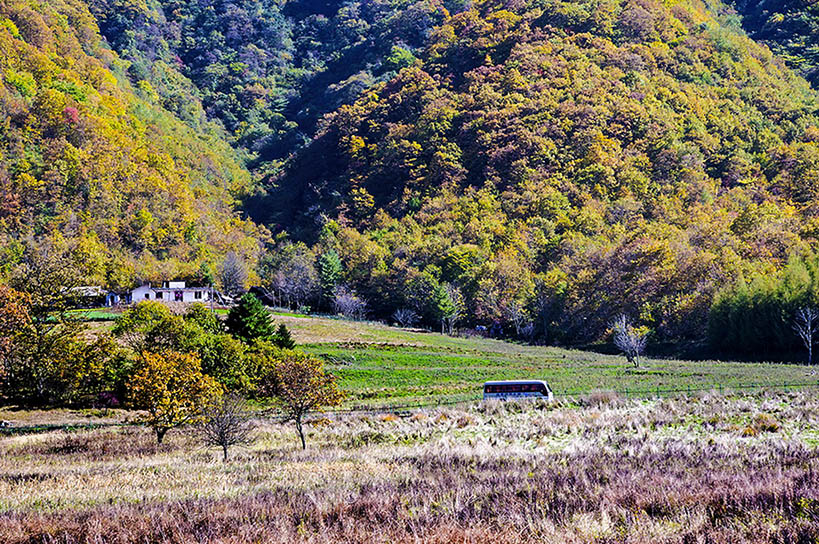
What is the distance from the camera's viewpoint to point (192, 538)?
8.68m

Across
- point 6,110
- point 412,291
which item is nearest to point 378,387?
point 412,291

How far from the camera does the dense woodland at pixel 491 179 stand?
310 ft

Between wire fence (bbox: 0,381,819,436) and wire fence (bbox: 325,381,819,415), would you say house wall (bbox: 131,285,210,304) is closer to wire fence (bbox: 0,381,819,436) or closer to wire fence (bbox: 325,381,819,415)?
wire fence (bbox: 0,381,819,436)

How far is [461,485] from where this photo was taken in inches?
504

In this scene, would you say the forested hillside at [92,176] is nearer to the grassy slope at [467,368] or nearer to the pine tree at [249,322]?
the grassy slope at [467,368]

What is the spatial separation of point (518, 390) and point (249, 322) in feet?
83.4

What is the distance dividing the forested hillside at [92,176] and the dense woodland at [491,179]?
0.46 meters

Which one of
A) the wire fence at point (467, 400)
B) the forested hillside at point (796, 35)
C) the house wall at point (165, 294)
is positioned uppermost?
the forested hillside at point (796, 35)

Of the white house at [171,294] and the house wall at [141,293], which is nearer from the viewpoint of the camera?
the house wall at [141,293]

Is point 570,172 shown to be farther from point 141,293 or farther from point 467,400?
point 467,400

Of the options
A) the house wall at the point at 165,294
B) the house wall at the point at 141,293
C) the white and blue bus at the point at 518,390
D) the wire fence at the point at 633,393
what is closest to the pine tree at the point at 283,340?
the wire fence at the point at 633,393

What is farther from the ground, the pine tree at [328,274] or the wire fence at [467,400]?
the pine tree at [328,274]

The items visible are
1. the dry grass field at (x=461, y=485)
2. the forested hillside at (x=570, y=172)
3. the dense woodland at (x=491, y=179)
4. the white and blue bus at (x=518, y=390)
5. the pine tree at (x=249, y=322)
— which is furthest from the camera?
the dense woodland at (x=491, y=179)

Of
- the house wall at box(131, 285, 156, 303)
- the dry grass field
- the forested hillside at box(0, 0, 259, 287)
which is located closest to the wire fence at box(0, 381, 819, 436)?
the dry grass field
